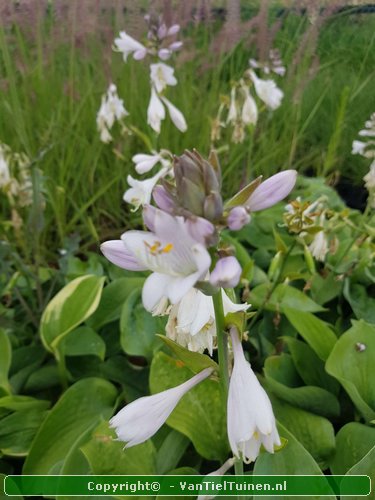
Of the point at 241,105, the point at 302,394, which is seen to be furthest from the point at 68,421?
the point at 241,105

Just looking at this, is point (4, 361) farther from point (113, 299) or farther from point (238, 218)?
point (238, 218)

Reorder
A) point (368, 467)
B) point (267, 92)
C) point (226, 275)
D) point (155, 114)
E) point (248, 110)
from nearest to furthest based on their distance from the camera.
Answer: point (226, 275) → point (368, 467) → point (155, 114) → point (248, 110) → point (267, 92)

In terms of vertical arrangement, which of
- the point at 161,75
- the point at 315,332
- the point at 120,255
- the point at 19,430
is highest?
the point at 120,255

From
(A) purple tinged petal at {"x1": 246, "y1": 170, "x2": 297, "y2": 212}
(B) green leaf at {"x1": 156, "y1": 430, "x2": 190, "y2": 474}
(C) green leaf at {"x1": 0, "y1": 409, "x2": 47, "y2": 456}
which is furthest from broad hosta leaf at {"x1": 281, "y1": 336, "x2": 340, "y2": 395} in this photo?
(A) purple tinged petal at {"x1": 246, "y1": 170, "x2": 297, "y2": 212}

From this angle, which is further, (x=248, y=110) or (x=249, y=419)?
(x=248, y=110)

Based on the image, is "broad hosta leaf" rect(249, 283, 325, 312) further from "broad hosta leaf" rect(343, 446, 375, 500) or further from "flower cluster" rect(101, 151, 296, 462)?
"flower cluster" rect(101, 151, 296, 462)

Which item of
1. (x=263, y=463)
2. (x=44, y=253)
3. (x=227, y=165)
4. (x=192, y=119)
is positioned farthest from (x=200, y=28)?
(x=263, y=463)

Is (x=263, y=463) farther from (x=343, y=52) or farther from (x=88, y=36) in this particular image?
(x=343, y=52)
